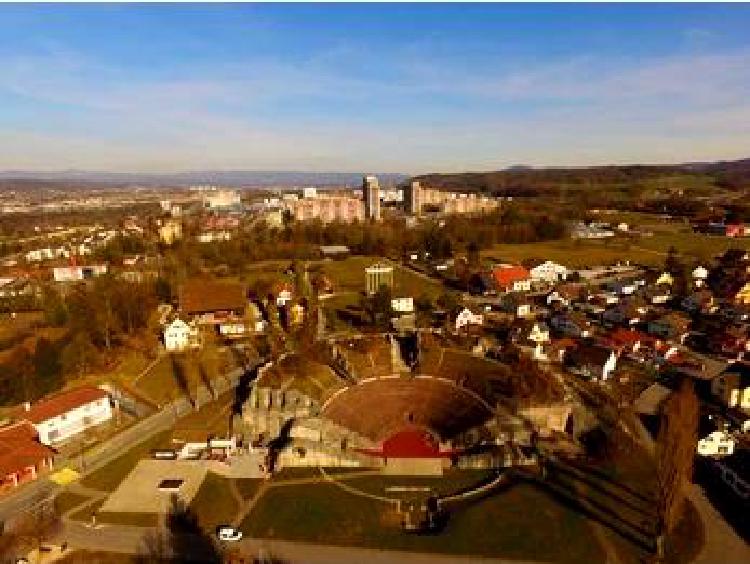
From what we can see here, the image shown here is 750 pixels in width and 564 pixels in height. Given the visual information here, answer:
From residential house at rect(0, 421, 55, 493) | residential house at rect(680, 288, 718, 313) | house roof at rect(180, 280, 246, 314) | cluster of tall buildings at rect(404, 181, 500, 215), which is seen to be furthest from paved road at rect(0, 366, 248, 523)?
cluster of tall buildings at rect(404, 181, 500, 215)

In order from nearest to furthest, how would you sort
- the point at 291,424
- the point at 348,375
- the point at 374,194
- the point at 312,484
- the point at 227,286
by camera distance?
the point at 312,484, the point at 291,424, the point at 348,375, the point at 227,286, the point at 374,194

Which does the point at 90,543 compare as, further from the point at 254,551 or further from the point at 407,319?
the point at 407,319

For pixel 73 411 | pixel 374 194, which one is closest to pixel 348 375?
pixel 73 411

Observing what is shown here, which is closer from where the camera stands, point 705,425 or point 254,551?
point 254,551

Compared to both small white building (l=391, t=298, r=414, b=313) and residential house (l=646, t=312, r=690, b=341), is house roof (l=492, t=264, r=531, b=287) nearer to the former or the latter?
small white building (l=391, t=298, r=414, b=313)

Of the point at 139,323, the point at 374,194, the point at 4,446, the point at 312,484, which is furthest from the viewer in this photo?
the point at 374,194

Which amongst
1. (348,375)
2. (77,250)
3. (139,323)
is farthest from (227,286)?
(77,250)
